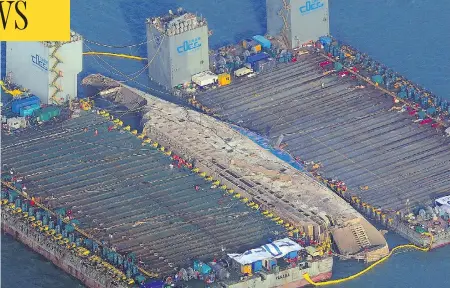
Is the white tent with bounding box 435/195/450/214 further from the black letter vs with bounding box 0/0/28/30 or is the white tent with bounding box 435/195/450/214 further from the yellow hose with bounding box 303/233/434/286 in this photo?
the black letter vs with bounding box 0/0/28/30

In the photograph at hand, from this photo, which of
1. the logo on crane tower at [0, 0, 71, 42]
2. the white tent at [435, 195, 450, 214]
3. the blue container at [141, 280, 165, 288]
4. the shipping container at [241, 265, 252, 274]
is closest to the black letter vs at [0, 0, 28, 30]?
the logo on crane tower at [0, 0, 71, 42]

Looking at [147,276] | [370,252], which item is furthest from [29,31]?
[370,252]

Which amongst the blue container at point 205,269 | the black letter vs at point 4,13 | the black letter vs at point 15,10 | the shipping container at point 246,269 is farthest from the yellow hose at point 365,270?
the black letter vs at point 4,13

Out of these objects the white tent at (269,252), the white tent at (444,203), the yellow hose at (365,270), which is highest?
the white tent at (444,203)

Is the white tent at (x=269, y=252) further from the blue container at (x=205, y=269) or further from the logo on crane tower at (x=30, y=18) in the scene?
the logo on crane tower at (x=30, y=18)

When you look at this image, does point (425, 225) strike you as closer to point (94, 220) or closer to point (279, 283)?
point (279, 283)

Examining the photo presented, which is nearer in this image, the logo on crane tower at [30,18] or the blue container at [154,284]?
the logo on crane tower at [30,18]

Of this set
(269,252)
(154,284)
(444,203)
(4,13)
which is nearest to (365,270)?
(269,252)
